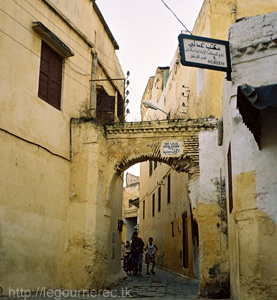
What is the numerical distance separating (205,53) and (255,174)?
2080 millimetres

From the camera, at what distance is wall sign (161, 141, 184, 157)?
10.6 meters

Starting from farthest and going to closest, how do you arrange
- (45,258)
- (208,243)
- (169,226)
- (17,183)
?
1. (169,226)
2. (208,243)
3. (45,258)
4. (17,183)

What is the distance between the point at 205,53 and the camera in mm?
6738

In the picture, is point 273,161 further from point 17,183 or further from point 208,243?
point 17,183

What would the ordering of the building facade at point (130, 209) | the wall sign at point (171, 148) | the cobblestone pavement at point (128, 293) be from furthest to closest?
the building facade at point (130, 209)
the wall sign at point (171, 148)
the cobblestone pavement at point (128, 293)

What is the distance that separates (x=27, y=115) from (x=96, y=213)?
2.93m

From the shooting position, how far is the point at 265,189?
6.15 metres

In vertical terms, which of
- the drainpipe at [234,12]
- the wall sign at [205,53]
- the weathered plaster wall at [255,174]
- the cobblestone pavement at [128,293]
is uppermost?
the drainpipe at [234,12]

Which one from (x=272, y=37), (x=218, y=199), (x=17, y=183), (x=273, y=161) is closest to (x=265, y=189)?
(x=273, y=161)

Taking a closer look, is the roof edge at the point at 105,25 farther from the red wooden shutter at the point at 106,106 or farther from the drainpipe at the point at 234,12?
the drainpipe at the point at 234,12

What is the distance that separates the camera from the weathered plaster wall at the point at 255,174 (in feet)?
19.5

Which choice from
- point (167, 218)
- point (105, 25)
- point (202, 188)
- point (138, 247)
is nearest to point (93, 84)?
point (105, 25)

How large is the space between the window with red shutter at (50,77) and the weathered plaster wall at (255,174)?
465 cm

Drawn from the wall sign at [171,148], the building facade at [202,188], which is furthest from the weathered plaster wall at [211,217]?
the wall sign at [171,148]
